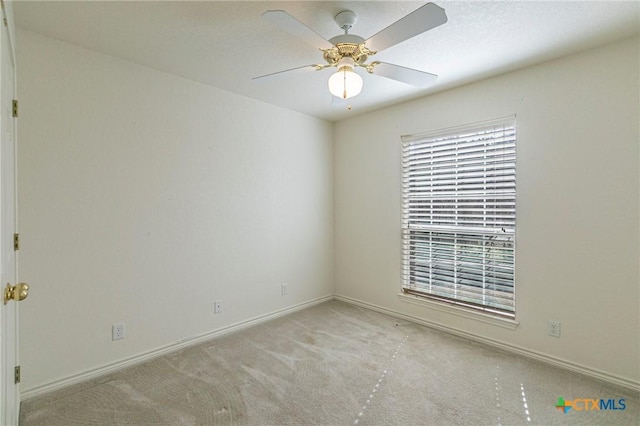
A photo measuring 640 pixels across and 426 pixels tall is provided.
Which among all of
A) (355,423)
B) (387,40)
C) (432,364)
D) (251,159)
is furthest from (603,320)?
(251,159)

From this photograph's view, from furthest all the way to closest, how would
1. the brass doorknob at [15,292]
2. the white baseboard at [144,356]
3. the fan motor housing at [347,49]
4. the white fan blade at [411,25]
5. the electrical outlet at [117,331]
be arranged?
the electrical outlet at [117,331], the white baseboard at [144,356], the fan motor housing at [347,49], the white fan blade at [411,25], the brass doorknob at [15,292]

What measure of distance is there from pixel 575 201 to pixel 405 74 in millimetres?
1660

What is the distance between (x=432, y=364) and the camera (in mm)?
2529

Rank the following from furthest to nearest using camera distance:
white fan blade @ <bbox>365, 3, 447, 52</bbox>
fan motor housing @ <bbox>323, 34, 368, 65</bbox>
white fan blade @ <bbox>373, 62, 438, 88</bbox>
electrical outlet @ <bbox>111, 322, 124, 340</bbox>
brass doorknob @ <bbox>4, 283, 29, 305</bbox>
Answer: electrical outlet @ <bbox>111, 322, 124, 340</bbox>
white fan blade @ <bbox>373, 62, 438, 88</bbox>
fan motor housing @ <bbox>323, 34, 368, 65</bbox>
white fan blade @ <bbox>365, 3, 447, 52</bbox>
brass doorknob @ <bbox>4, 283, 29, 305</bbox>

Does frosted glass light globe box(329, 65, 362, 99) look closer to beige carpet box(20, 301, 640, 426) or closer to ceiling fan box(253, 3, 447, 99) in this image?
ceiling fan box(253, 3, 447, 99)

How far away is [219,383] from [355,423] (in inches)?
39.8

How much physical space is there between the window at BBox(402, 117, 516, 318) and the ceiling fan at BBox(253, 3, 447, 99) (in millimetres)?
1159

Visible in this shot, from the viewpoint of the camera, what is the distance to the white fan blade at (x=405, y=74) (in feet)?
6.48

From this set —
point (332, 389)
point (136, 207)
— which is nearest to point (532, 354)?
point (332, 389)

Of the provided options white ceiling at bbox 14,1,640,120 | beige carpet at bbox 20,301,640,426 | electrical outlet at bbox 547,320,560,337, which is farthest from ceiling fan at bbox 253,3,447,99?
electrical outlet at bbox 547,320,560,337

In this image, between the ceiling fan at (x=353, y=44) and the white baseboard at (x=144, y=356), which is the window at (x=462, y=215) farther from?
the white baseboard at (x=144, y=356)

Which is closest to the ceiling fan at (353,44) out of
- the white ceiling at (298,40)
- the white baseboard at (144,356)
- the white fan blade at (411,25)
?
the white fan blade at (411,25)

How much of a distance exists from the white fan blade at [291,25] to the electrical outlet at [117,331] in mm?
2442

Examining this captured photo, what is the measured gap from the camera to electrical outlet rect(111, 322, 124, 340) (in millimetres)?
2441
